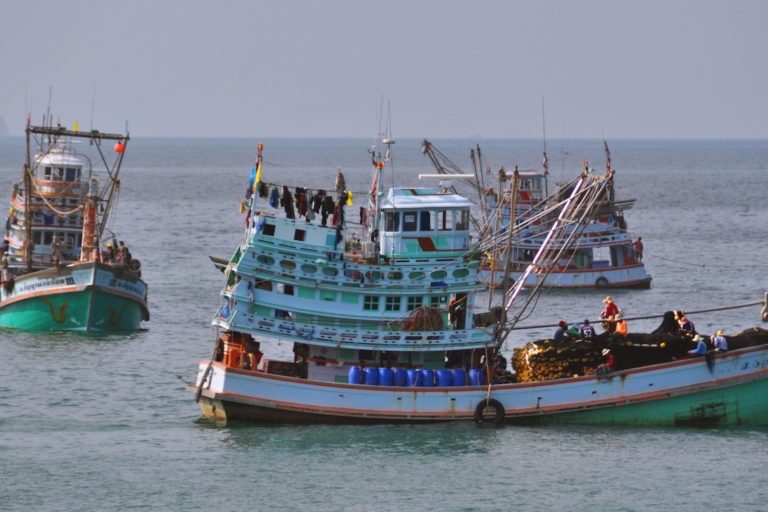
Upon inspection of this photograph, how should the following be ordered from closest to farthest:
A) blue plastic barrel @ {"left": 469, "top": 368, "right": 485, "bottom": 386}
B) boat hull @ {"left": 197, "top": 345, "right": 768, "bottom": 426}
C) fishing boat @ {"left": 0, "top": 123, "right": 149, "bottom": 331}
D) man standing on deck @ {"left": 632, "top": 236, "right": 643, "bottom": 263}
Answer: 1. boat hull @ {"left": 197, "top": 345, "right": 768, "bottom": 426}
2. blue plastic barrel @ {"left": 469, "top": 368, "right": 485, "bottom": 386}
3. fishing boat @ {"left": 0, "top": 123, "right": 149, "bottom": 331}
4. man standing on deck @ {"left": 632, "top": 236, "right": 643, "bottom": 263}

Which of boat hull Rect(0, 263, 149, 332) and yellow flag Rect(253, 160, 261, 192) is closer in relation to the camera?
yellow flag Rect(253, 160, 261, 192)

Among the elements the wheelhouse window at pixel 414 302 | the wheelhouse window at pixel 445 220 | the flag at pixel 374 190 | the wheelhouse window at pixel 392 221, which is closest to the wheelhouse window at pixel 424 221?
the wheelhouse window at pixel 445 220

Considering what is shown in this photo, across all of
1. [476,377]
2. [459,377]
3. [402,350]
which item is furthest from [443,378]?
[402,350]

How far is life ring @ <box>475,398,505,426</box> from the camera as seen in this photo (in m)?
46.6

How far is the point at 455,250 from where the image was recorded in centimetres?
4797

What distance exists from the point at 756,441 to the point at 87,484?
2006 centimetres

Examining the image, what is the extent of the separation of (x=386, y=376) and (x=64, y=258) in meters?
27.9

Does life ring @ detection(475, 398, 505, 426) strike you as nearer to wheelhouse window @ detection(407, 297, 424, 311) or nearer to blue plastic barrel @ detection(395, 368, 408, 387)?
blue plastic barrel @ detection(395, 368, 408, 387)

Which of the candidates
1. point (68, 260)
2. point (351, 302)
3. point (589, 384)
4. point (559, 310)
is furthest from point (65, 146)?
point (589, 384)

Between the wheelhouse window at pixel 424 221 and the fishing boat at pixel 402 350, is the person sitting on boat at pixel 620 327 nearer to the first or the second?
the fishing boat at pixel 402 350

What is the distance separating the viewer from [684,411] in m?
47.3

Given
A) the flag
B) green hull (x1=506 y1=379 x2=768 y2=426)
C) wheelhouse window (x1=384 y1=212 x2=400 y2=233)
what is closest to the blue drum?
green hull (x1=506 y1=379 x2=768 y2=426)

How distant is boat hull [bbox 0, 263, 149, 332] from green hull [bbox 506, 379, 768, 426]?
81.3 ft

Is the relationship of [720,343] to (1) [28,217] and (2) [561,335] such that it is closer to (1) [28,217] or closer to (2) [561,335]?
(2) [561,335]
